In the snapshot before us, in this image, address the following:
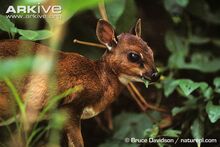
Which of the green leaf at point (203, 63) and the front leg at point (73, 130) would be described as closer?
the front leg at point (73, 130)

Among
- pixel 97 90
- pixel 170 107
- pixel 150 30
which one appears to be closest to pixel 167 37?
pixel 150 30

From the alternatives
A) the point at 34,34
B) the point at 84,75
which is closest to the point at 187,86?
the point at 84,75

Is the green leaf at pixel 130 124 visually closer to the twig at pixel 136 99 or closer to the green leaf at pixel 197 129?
the twig at pixel 136 99

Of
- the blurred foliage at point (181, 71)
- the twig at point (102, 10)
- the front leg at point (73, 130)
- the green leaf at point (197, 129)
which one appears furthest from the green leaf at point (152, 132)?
the twig at point (102, 10)

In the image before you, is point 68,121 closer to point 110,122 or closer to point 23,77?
point 23,77

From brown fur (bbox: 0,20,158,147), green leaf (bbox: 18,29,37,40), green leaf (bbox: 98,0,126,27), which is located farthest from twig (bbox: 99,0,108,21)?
green leaf (bbox: 18,29,37,40)

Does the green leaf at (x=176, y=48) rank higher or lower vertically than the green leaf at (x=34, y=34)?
lower

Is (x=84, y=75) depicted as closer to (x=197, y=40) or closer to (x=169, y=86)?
(x=169, y=86)

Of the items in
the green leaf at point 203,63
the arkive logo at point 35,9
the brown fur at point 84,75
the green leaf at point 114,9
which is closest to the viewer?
the brown fur at point 84,75
